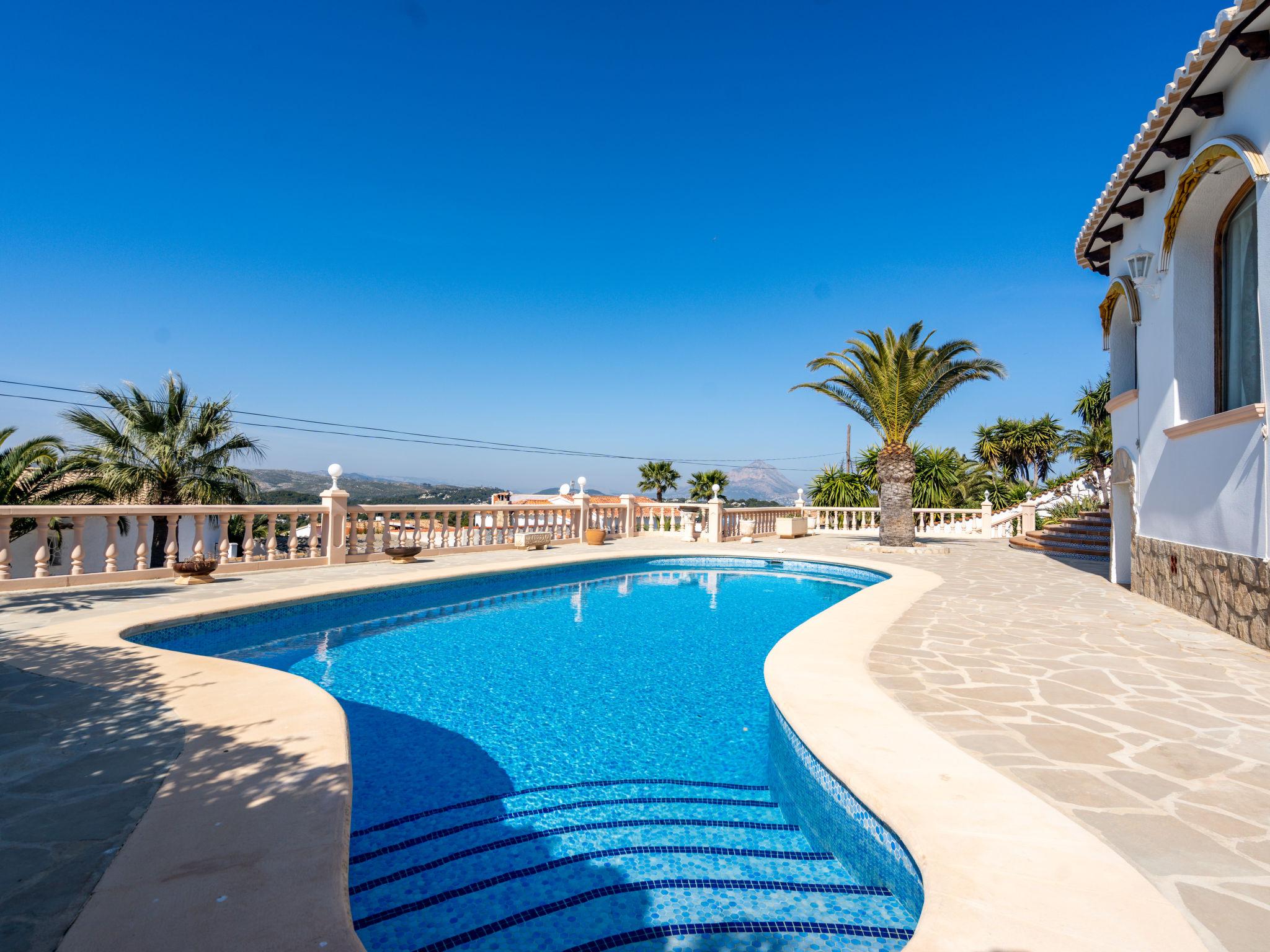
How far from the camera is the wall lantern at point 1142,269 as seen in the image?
8.80m

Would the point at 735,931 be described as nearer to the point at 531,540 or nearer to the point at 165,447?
the point at 531,540

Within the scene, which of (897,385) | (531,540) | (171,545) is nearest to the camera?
(171,545)

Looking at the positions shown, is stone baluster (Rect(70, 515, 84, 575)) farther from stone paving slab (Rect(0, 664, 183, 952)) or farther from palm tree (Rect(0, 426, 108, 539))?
palm tree (Rect(0, 426, 108, 539))

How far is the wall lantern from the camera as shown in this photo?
8797 millimetres

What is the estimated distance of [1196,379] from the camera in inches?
319

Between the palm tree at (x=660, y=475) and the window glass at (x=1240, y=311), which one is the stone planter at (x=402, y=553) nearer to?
the window glass at (x=1240, y=311)

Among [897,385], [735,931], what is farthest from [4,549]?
[897,385]

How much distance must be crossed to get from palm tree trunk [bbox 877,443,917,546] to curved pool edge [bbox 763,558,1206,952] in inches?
570

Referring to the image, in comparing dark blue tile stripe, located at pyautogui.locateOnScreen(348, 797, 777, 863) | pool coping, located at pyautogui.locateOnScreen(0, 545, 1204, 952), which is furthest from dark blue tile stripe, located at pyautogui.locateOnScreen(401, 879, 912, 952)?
dark blue tile stripe, located at pyautogui.locateOnScreen(348, 797, 777, 863)

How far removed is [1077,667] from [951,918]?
4.54 meters

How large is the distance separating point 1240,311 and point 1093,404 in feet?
124

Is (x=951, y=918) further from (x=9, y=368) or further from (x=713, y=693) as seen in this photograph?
(x=9, y=368)

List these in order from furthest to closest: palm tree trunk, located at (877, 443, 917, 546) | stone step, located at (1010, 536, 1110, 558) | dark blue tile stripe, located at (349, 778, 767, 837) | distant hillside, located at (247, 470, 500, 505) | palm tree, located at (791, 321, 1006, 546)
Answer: palm tree trunk, located at (877, 443, 917, 546) → palm tree, located at (791, 321, 1006, 546) → stone step, located at (1010, 536, 1110, 558) → distant hillside, located at (247, 470, 500, 505) → dark blue tile stripe, located at (349, 778, 767, 837)

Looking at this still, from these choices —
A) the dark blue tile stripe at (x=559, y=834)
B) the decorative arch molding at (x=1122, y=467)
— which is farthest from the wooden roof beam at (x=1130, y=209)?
the dark blue tile stripe at (x=559, y=834)
